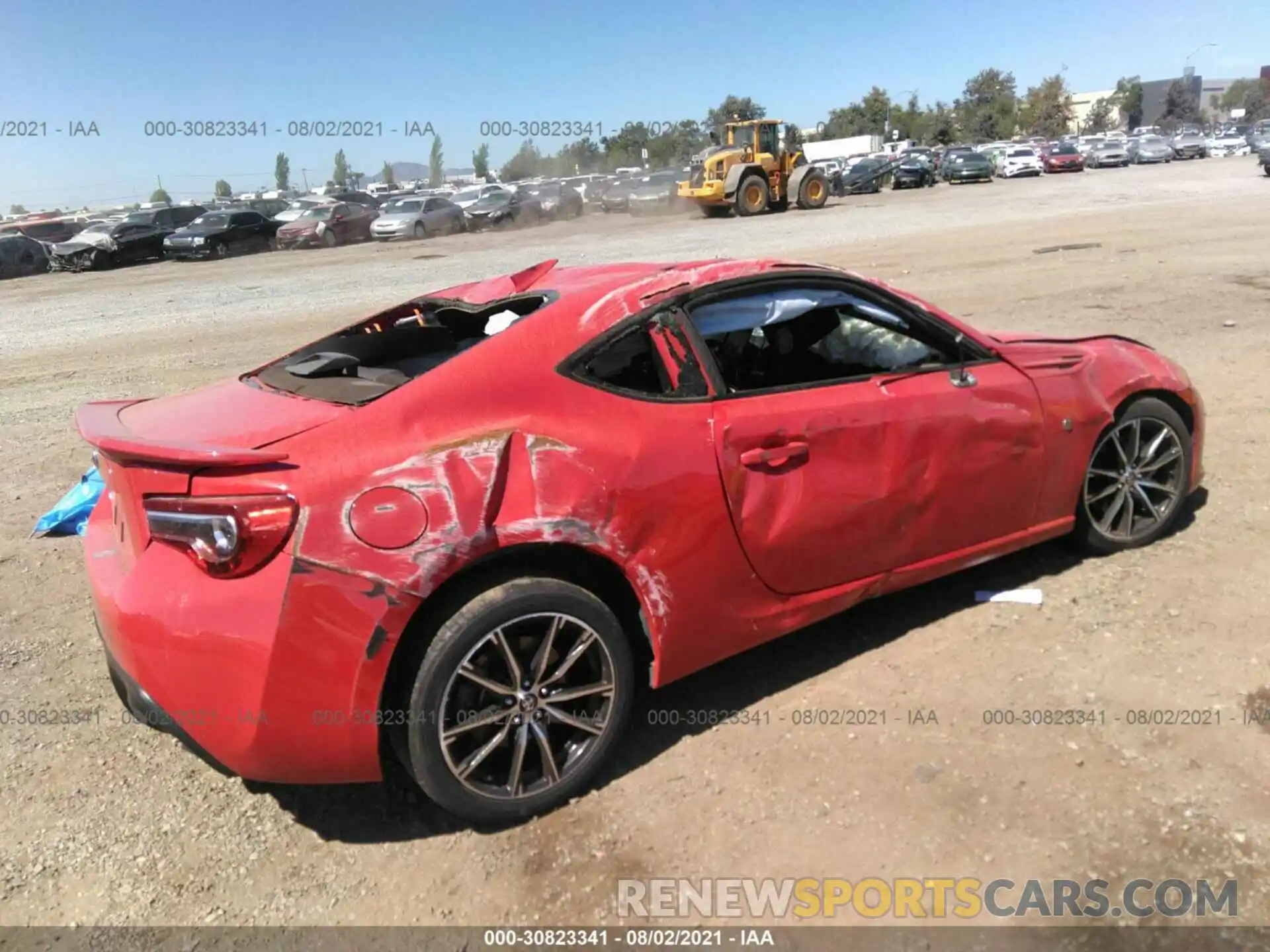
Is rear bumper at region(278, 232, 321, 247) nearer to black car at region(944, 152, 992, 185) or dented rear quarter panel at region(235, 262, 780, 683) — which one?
black car at region(944, 152, 992, 185)

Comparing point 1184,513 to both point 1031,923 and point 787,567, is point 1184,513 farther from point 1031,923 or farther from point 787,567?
point 1031,923

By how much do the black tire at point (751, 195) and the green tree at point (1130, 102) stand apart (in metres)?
114

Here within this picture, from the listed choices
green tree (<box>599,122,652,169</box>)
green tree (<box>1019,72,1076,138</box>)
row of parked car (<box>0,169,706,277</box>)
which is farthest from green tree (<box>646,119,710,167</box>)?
green tree (<box>1019,72,1076,138</box>)

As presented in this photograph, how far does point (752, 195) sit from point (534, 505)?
91.5ft

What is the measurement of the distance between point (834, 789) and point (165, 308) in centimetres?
1614

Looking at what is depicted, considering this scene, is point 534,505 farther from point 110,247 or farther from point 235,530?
point 110,247

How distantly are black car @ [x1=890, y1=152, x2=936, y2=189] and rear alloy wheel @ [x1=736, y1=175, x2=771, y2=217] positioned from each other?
15683 millimetres

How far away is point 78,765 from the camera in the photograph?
3.13 meters

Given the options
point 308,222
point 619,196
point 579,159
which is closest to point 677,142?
point 579,159

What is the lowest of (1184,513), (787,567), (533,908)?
(533,908)

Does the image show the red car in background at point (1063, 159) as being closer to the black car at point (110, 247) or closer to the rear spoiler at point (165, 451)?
the black car at point (110, 247)

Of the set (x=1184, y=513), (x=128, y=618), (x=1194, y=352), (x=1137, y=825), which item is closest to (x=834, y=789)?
(x=1137, y=825)

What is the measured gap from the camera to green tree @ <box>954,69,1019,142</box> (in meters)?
101

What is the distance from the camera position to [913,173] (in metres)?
41.8
